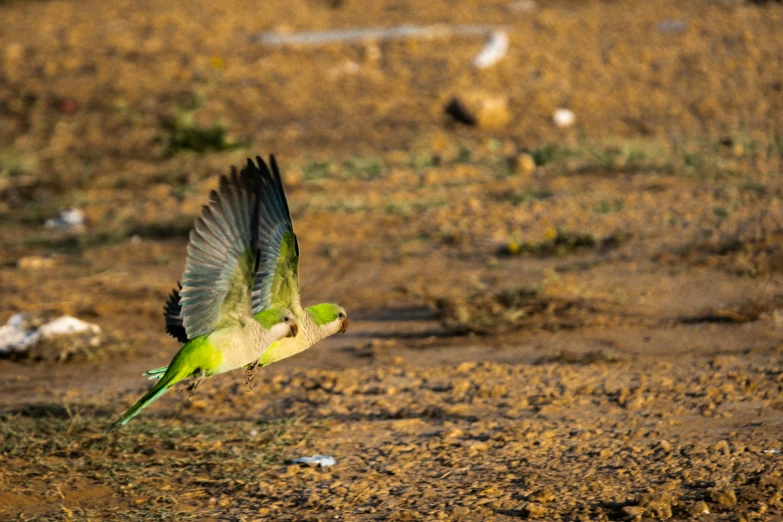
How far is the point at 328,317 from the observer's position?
3.96 m

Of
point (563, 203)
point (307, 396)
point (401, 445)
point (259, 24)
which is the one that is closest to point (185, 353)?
point (401, 445)

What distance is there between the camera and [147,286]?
7.22m

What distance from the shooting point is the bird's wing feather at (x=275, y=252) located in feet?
12.2

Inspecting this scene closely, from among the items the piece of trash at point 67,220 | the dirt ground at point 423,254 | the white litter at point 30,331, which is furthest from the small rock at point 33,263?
the white litter at point 30,331

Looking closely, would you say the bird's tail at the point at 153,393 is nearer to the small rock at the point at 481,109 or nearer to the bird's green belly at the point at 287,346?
the bird's green belly at the point at 287,346

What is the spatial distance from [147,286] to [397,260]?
66.9 inches

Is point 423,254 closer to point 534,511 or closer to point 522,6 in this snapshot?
point 534,511

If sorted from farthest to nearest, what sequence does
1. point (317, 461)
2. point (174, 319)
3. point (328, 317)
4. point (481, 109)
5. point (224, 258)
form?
point (481, 109)
point (317, 461)
point (174, 319)
point (328, 317)
point (224, 258)

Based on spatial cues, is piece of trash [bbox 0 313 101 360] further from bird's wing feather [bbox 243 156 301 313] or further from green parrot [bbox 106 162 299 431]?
bird's wing feather [bbox 243 156 301 313]

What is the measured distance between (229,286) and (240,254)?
125mm

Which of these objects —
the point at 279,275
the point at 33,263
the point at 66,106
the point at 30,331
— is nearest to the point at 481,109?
the point at 66,106

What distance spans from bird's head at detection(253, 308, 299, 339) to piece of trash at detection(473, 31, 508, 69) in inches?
317

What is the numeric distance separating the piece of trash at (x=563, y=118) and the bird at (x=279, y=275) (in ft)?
22.5

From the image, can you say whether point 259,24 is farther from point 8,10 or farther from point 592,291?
point 592,291
